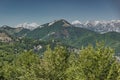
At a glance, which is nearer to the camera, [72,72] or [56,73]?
[72,72]

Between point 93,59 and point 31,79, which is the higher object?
point 93,59

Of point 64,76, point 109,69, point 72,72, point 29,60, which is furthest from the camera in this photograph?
point 29,60

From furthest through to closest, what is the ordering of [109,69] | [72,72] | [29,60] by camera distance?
[29,60], [72,72], [109,69]

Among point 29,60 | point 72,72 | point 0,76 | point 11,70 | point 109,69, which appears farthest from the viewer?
point 0,76

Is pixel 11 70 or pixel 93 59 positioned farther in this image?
pixel 11 70

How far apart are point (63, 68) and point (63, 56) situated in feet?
9.58

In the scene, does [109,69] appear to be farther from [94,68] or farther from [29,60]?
[29,60]

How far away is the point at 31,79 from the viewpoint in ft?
226

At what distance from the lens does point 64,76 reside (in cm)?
6812

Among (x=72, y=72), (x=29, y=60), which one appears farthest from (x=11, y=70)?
(x=72, y=72)

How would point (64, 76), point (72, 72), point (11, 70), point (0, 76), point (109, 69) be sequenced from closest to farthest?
point (109, 69) → point (72, 72) → point (64, 76) → point (11, 70) → point (0, 76)

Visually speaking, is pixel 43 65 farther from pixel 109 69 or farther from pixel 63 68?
pixel 109 69

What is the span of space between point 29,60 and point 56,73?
25781mm

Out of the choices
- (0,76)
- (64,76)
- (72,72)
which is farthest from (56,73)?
(0,76)
